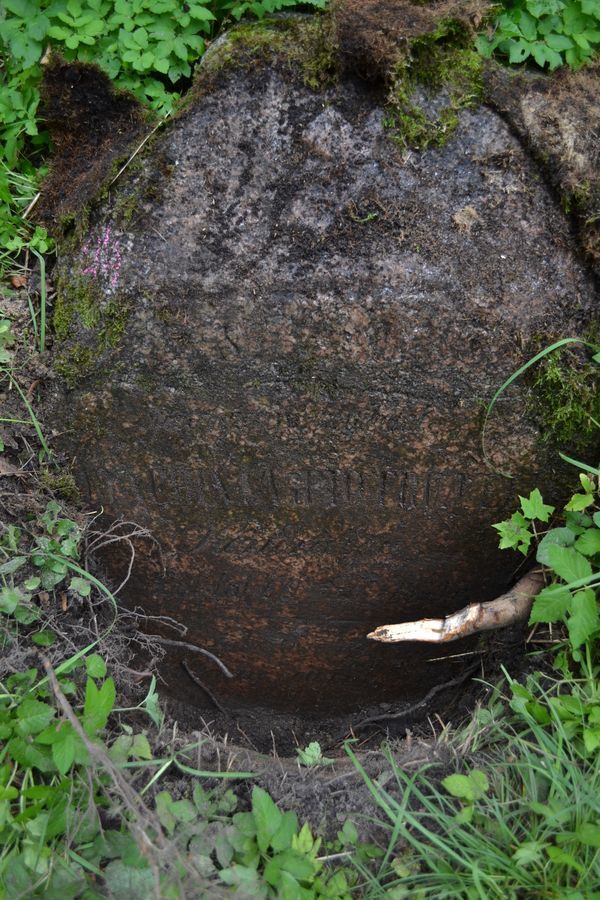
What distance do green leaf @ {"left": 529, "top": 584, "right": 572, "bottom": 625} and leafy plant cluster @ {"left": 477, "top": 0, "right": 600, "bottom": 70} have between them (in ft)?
4.58

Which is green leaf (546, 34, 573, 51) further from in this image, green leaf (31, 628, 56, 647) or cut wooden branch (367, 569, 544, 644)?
green leaf (31, 628, 56, 647)

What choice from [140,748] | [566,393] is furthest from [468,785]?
[566,393]

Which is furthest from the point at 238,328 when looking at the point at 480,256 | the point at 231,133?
the point at 480,256

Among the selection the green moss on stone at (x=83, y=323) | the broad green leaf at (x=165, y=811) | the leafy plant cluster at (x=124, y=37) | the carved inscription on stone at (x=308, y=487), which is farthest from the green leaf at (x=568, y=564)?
the leafy plant cluster at (x=124, y=37)

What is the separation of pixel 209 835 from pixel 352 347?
1272 millimetres

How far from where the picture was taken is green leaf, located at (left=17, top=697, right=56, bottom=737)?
1.66 metres

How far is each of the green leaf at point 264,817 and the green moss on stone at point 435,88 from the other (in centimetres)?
168

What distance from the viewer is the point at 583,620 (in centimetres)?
177

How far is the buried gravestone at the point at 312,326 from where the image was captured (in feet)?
6.48

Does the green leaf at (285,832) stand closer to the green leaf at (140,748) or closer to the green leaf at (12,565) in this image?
the green leaf at (140,748)

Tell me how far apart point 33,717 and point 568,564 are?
1327 mm

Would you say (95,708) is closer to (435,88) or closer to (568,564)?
(568,564)

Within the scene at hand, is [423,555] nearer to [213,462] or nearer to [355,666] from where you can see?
[355,666]

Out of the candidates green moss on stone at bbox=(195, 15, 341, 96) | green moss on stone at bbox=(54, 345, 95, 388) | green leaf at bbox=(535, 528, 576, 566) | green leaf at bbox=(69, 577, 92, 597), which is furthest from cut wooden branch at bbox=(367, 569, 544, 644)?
green moss on stone at bbox=(195, 15, 341, 96)
